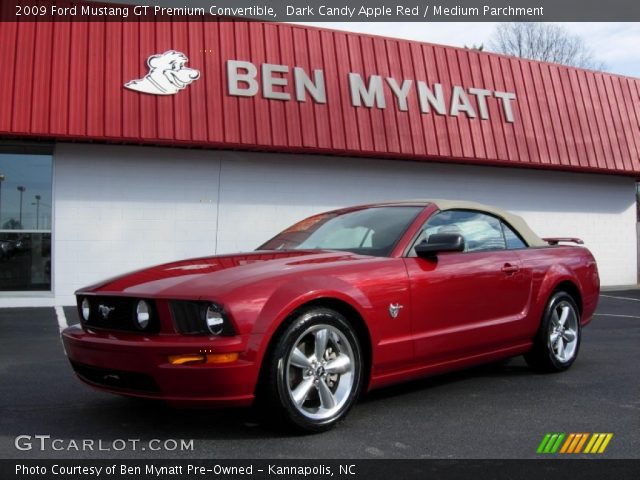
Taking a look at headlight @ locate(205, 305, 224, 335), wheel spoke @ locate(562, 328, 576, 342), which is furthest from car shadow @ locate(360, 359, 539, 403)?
headlight @ locate(205, 305, 224, 335)

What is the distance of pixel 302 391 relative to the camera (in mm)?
3551

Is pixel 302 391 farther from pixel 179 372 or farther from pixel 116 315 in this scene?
pixel 116 315

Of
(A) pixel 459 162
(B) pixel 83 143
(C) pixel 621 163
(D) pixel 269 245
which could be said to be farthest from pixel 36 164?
(C) pixel 621 163

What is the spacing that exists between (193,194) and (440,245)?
8.13 meters

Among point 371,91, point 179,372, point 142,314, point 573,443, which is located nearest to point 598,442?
point 573,443

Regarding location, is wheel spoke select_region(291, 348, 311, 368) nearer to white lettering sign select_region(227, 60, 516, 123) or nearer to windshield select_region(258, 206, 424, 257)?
windshield select_region(258, 206, 424, 257)

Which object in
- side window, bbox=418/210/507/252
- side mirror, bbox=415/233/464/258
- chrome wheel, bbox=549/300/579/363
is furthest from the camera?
chrome wheel, bbox=549/300/579/363

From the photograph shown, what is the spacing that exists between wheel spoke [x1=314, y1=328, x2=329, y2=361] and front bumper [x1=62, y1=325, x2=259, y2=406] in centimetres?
45

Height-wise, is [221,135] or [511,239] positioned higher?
[221,135]

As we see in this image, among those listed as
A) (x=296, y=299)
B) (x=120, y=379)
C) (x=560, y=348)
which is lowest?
(x=560, y=348)

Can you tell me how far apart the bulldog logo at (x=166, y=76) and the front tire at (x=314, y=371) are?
8051 millimetres

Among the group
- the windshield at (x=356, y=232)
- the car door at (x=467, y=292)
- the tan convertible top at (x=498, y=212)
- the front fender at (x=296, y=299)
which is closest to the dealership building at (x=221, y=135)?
the windshield at (x=356, y=232)

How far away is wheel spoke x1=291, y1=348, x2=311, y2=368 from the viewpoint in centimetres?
355

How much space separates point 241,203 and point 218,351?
8.82m
